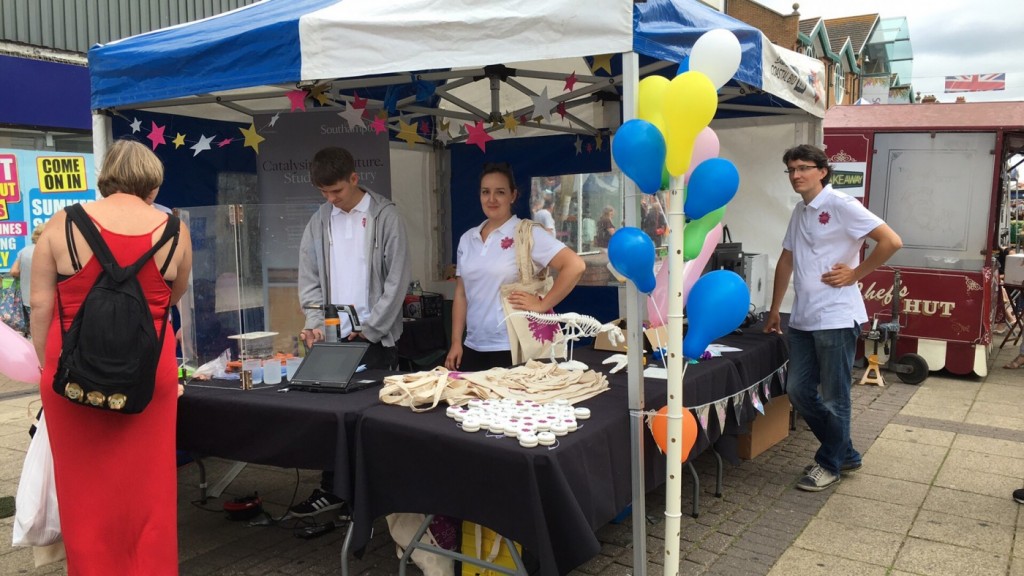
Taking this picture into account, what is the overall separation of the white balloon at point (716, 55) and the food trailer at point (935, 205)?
17.4 feet

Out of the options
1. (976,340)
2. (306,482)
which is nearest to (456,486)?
(306,482)

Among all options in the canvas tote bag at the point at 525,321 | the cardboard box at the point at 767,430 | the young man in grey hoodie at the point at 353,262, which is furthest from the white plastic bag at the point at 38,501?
the cardboard box at the point at 767,430

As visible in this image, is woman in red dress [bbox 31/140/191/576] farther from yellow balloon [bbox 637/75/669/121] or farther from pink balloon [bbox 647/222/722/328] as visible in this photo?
pink balloon [bbox 647/222/722/328]

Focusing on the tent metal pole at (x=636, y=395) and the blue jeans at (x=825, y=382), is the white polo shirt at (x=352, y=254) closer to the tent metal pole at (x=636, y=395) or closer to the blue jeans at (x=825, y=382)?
the tent metal pole at (x=636, y=395)

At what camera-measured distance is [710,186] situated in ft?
7.82

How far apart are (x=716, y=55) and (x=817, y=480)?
2627 millimetres

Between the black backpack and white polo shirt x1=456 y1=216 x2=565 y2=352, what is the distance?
1469mm

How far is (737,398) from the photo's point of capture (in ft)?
11.6

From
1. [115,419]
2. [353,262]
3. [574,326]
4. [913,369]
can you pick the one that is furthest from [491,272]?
[913,369]

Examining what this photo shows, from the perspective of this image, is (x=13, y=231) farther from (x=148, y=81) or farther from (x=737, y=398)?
(x=737, y=398)

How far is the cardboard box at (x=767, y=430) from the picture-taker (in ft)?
14.5

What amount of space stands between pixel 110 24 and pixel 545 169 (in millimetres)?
5739

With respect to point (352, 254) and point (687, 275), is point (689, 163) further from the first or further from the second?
point (352, 254)

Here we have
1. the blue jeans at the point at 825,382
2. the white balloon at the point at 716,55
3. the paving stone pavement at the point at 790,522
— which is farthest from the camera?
the blue jeans at the point at 825,382
